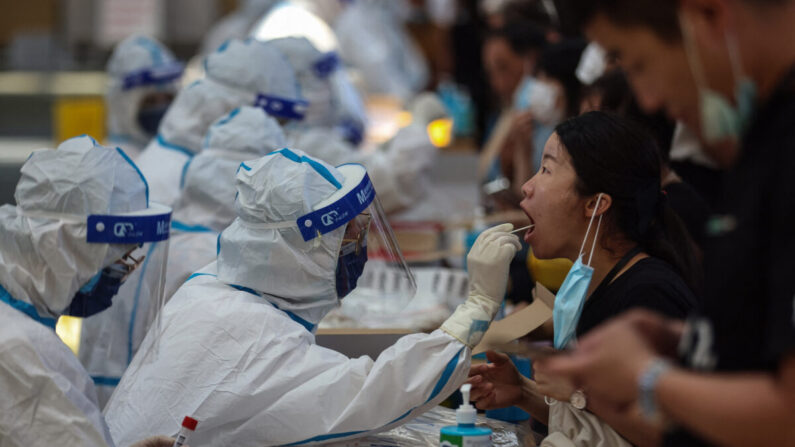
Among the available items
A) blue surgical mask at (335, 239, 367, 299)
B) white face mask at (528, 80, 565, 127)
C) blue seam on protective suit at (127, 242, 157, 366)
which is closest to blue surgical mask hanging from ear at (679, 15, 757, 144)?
blue surgical mask at (335, 239, 367, 299)

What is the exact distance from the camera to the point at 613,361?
1.25 m

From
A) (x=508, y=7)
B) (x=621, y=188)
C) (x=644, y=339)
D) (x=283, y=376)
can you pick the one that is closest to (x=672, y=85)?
(x=644, y=339)

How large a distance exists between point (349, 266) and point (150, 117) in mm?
3004

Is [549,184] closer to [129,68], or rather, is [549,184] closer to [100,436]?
[100,436]

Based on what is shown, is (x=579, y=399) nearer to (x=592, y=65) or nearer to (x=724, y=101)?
(x=724, y=101)

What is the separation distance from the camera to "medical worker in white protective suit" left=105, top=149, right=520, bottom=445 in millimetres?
2113

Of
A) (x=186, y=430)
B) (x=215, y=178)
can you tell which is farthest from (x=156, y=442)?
(x=215, y=178)

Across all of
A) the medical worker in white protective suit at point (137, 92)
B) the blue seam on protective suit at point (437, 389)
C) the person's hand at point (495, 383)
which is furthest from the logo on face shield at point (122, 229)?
the medical worker in white protective suit at point (137, 92)

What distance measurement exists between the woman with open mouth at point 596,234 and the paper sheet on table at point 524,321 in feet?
→ 0.19

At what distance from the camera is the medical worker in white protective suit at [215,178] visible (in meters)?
3.39

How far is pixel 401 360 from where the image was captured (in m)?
2.12

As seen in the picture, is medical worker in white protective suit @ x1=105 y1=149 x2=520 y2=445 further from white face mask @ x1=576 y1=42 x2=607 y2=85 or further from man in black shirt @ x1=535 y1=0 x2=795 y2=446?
white face mask @ x1=576 y1=42 x2=607 y2=85

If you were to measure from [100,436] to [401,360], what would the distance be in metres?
0.68

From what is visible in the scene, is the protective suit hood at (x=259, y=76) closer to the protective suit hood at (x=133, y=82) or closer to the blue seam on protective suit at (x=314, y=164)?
the protective suit hood at (x=133, y=82)
